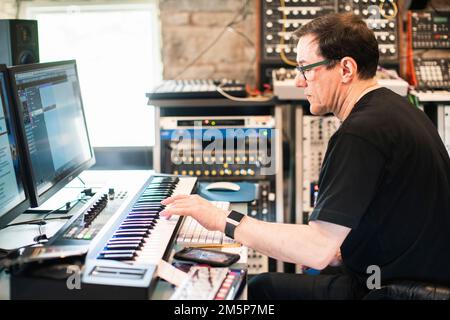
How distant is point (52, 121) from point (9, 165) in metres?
0.33

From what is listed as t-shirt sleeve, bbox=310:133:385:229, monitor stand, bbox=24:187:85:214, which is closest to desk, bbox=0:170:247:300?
monitor stand, bbox=24:187:85:214

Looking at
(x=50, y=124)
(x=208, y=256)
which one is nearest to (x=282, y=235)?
(x=208, y=256)

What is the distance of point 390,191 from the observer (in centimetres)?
142

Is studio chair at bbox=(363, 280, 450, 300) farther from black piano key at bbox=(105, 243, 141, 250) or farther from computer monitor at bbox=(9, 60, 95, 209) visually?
computer monitor at bbox=(9, 60, 95, 209)

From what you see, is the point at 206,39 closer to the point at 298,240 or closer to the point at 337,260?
the point at 337,260

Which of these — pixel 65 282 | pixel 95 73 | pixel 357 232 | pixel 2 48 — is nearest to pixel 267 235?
pixel 357 232

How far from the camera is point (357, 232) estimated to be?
59.1 inches

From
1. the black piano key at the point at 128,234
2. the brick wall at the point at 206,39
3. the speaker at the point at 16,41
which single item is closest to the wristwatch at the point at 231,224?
the black piano key at the point at 128,234

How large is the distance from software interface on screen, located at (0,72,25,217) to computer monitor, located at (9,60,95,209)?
0.03 m

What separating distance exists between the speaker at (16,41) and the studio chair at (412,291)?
1631 mm

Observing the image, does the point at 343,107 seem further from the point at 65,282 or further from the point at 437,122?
the point at 437,122

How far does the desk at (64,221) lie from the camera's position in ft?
4.25

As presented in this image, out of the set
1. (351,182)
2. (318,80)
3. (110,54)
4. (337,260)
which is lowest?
(337,260)
